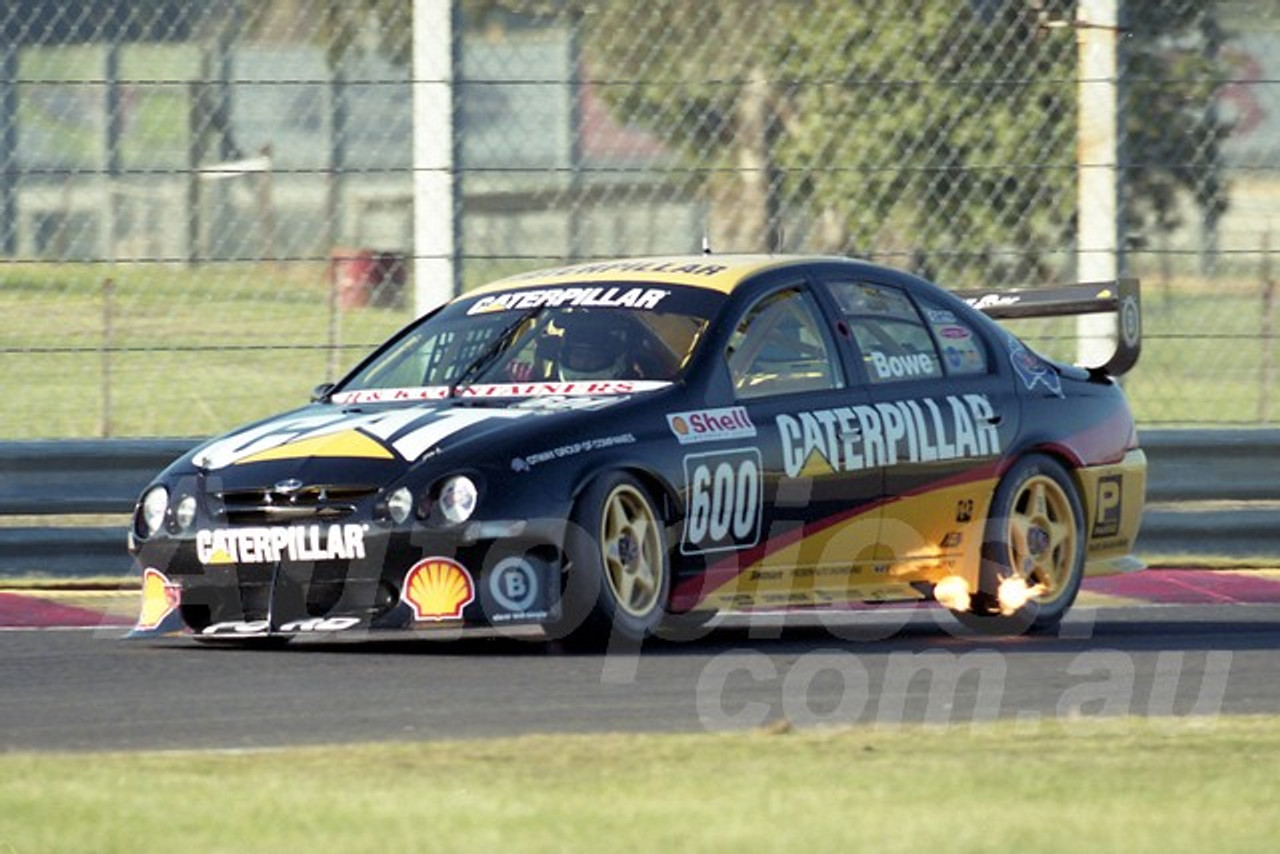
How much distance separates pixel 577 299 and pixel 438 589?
1.57 meters

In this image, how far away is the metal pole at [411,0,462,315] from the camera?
11805 millimetres

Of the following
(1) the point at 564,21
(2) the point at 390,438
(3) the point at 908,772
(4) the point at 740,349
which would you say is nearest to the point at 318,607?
(2) the point at 390,438

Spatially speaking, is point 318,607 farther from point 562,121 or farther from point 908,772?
point 562,121

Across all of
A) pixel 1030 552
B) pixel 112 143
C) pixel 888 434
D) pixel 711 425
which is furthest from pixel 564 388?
pixel 112 143

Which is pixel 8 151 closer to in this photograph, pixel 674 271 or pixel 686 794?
pixel 674 271

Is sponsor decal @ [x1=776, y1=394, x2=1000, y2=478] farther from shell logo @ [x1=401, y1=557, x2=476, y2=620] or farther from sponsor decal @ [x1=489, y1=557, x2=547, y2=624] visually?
shell logo @ [x1=401, y1=557, x2=476, y2=620]

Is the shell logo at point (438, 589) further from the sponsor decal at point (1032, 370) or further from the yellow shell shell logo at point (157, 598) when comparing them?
the sponsor decal at point (1032, 370)

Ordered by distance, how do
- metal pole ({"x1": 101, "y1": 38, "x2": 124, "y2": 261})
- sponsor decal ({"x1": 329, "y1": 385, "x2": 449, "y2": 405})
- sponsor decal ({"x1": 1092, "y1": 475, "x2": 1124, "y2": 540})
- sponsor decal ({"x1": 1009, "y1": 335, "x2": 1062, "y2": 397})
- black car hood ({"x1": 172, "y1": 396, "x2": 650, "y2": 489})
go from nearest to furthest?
1. black car hood ({"x1": 172, "y1": 396, "x2": 650, "y2": 489})
2. sponsor decal ({"x1": 329, "y1": 385, "x2": 449, "y2": 405})
3. sponsor decal ({"x1": 1009, "y1": 335, "x2": 1062, "y2": 397})
4. sponsor decal ({"x1": 1092, "y1": 475, "x2": 1124, "y2": 540})
5. metal pole ({"x1": 101, "y1": 38, "x2": 124, "y2": 261})

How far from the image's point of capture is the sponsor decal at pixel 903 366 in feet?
31.7

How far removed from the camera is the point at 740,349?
929 centimetres

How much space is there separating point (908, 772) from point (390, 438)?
9.54ft

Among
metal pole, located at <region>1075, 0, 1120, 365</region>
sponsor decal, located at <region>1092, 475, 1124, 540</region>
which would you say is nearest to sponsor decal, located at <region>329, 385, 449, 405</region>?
sponsor decal, located at <region>1092, 475, 1124, 540</region>

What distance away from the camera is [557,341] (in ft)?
30.8

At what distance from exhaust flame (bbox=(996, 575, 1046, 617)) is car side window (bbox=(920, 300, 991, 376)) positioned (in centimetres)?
76
